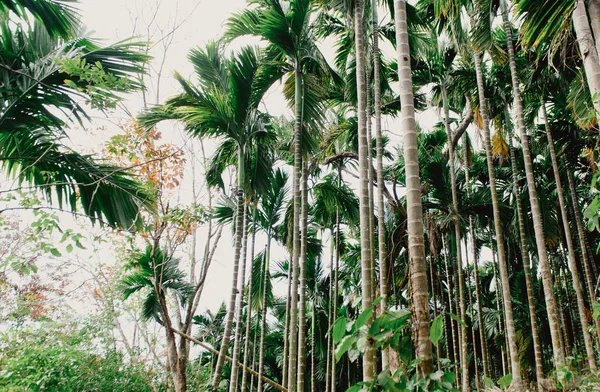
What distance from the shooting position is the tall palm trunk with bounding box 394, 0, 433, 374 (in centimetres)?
270

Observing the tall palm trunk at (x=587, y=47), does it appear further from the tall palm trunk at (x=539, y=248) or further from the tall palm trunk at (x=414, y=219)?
the tall palm trunk at (x=539, y=248)

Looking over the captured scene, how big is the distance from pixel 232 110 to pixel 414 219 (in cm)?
507

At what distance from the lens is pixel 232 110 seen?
746cm

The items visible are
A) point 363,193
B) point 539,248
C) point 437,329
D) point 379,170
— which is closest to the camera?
point 437,329

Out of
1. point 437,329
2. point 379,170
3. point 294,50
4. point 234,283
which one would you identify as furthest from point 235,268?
point 437,329

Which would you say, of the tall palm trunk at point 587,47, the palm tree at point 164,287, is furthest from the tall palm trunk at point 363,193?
the palm tree at point 164,287

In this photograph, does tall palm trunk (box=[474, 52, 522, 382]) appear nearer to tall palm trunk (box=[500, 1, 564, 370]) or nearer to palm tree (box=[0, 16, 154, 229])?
tall palm trunk (box=[500, 1, 564, 370])

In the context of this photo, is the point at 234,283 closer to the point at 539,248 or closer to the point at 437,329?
the point at 539,248

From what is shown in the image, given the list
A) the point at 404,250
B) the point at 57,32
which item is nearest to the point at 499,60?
the point at 404,250

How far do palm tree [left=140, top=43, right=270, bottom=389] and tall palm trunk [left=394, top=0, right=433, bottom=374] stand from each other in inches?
158

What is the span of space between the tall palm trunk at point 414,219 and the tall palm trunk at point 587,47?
5.30 feet

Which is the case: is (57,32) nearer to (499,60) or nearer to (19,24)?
(19,24)

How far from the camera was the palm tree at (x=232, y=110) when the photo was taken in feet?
23.8

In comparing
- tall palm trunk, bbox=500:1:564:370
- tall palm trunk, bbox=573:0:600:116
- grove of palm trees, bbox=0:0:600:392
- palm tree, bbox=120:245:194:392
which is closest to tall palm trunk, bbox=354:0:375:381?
grove of palm trees, bbox=0:0:600:392
